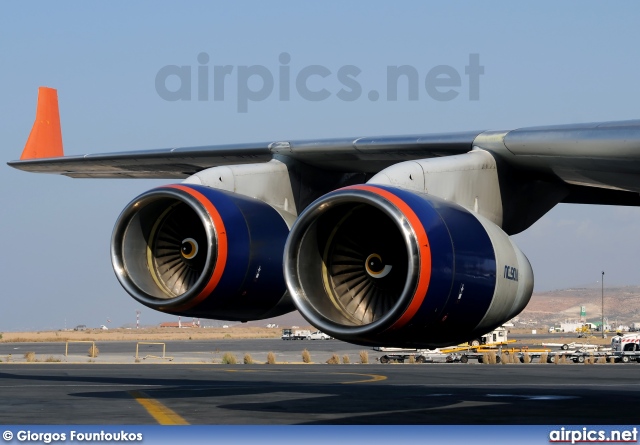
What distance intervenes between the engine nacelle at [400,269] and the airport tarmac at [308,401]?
3044mm

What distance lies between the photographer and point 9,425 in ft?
52.1

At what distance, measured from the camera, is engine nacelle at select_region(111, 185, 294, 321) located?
16.2 m

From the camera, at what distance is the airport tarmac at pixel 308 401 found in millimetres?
17422

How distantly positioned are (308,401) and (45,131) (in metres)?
7.93

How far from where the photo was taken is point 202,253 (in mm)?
17094

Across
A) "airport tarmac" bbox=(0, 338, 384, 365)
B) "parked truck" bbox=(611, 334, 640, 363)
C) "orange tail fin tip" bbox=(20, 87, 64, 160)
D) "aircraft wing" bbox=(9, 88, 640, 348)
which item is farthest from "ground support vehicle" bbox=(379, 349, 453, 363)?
"aircraft wing" bbox=(9, 88, 640, 348)

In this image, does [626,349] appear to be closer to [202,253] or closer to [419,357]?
[419,357]

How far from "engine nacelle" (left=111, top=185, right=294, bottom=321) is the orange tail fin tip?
17.5 feet

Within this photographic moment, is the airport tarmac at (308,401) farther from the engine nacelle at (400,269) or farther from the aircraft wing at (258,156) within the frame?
the aircraft wing at (258,156)

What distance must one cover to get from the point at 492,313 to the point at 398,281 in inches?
54.1

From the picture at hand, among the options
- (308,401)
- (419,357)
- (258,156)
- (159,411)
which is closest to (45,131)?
(258,156)

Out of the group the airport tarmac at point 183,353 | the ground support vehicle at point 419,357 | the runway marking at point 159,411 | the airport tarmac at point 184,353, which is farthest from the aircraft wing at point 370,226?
the ground support vehicle at point 419,357

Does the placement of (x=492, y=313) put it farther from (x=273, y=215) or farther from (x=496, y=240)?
(x=273, y=215)

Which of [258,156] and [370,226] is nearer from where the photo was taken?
[370,226]
